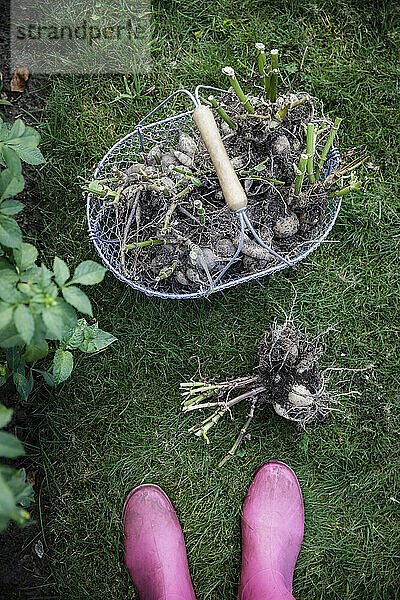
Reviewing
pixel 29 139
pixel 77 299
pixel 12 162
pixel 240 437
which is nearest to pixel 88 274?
pixel 77 299

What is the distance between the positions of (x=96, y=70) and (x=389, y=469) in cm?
170

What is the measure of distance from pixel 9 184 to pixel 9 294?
10.0 inches

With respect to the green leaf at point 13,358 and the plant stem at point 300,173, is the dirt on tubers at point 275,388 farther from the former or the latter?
the green leaf at point 13,358

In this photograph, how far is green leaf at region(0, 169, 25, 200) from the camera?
1032 millimetres

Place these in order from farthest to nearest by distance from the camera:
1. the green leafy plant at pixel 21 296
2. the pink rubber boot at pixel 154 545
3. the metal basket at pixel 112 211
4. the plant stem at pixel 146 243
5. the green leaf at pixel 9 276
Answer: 1. the pink rubber boot at pixel 154 545
2. the metal basket at pixel 112 211
3. the plant stem at pixel 146 243
4. the green leaf at pixel 9 276
5. the green leafy plant at pixel 21 296

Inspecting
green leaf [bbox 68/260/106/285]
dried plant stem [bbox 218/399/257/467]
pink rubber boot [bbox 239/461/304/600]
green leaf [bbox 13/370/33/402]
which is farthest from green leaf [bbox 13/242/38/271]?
pink rubber boot [bbox 239/461/304/600]

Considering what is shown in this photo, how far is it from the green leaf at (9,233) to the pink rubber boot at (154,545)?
3.19 feet

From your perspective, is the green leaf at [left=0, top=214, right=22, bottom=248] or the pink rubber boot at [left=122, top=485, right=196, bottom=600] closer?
the green leaf at [left=0, top=214, right=22, bottom=248]

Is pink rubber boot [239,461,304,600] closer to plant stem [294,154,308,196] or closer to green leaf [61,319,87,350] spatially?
green leaf [61,319,87,350]

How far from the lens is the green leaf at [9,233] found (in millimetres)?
1008

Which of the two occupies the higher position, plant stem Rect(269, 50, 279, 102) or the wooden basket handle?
plant stem Rect(269, 50, 279, 102)

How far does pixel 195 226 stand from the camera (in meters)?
1.42

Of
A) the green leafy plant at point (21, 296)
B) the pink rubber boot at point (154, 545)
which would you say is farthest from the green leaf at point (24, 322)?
the pink rubber boot at point (154, 545)

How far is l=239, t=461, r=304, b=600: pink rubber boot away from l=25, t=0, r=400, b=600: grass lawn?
0.04m
